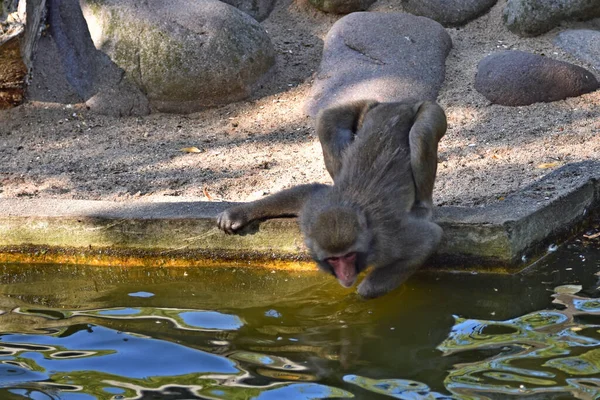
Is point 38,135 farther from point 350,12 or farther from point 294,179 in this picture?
point 350,12

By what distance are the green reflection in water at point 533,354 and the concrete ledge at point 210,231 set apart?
642 mm

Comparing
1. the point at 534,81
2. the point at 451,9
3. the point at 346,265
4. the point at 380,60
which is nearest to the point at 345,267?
the point at 346,265

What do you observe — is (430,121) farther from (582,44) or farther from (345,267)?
(582,44)

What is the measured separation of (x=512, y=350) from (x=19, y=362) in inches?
105

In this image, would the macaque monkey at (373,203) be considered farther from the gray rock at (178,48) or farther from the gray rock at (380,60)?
the gray rock at (178,48)

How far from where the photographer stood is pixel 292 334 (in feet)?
17.0

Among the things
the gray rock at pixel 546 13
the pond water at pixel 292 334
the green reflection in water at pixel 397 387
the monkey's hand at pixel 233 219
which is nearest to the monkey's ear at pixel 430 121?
the pond water at pixel 292 334

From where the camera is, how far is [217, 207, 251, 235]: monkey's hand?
6039 millimetres

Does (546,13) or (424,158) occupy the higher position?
(546,13)

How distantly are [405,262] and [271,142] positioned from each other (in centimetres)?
391

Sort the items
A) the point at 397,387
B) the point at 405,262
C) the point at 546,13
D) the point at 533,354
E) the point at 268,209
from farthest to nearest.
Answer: the point at 546,13
the point at 268,209
the point at 405,262
the point at 533,354
the point at 397,387

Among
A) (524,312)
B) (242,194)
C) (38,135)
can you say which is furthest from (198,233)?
(38,135)

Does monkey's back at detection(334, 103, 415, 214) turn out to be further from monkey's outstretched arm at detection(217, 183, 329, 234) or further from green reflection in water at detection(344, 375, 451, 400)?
green reflection in water at detection(344, 375, 451, 400)

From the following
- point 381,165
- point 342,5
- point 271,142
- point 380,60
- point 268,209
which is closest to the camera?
point 381,165
